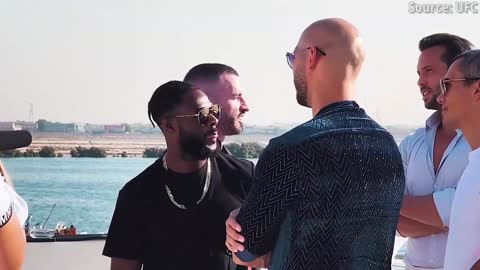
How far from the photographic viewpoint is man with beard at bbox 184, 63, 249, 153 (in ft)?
7.25

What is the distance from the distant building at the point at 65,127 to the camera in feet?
16.9

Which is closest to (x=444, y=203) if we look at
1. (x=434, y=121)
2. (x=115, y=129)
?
(x=434, y=121)

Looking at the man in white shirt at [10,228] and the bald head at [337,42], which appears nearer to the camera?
the man in white shirt at [10,228]

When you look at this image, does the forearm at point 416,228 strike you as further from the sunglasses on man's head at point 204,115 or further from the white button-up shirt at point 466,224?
the sunglasses on man's head at point 204,115

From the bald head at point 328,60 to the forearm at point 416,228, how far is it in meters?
0.71

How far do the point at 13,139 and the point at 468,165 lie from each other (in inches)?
38.1

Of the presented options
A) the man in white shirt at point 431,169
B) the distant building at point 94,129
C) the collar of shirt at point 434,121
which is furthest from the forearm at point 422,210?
the distant building at point 94,129

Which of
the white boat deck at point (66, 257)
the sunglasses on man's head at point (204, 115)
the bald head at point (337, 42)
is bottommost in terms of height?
the white boat deck at point (66, 257)

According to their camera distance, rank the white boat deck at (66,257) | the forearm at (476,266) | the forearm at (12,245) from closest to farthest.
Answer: the forearm at (12,245) < the forearm at (476,266) < the white boat deck at (66,257)

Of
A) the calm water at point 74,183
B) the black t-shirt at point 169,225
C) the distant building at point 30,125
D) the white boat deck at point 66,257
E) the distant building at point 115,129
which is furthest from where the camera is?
the distant building at point 115,129

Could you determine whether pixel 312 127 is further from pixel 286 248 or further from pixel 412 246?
pixel 412 246

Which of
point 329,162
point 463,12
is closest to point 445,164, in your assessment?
point 329,162

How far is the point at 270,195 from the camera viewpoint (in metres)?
1.28

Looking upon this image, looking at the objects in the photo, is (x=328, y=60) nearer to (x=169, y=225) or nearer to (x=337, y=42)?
(x=337, y=42)
